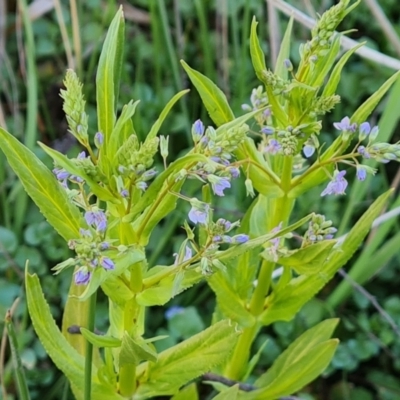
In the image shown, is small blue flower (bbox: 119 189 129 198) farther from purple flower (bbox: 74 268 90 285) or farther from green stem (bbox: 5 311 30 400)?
green stem (bbox: 5 311 30 400)

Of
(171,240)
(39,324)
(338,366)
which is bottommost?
(338,366)

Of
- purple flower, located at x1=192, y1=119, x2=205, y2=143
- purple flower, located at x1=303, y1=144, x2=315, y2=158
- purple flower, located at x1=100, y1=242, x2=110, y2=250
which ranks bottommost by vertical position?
purple flower, located at x1=100, y1=242, x2=110, y2=250

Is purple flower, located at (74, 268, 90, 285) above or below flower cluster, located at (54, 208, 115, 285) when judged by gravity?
below

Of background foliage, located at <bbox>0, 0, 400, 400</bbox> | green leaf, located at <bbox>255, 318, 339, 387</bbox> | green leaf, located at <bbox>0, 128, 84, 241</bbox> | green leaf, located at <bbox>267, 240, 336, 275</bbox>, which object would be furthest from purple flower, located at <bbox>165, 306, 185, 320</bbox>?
green leaf, located at <bbox>0, 128, 84, 241</bbox>

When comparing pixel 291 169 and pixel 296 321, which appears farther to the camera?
pixel 296 321

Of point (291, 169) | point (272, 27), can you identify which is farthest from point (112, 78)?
point (272, 27)

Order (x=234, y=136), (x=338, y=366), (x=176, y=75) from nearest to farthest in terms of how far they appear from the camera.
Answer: (x=234, y=136), (x=338, y=366), (x=176, y=75)

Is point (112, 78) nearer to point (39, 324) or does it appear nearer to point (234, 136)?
point (234, 136)
